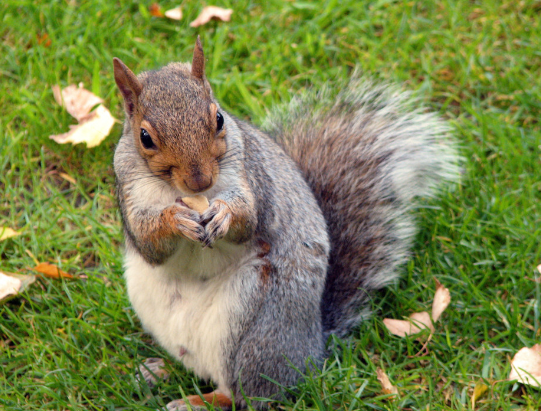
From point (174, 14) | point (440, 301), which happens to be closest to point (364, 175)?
point (440, 301)

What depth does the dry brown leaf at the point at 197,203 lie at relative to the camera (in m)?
1.54

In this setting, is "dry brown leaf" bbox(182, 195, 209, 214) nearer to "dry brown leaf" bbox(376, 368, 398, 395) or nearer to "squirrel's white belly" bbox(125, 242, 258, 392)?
"squirrel's white belly" bbox(125, 242, 258, 392)

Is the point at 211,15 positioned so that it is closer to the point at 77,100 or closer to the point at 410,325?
the point at 77,100

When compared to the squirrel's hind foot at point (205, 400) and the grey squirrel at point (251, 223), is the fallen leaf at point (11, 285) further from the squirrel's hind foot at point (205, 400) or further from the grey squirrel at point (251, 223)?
the squirrel's hind foot at point (205, 400)

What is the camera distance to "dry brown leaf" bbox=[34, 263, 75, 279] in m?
2.01

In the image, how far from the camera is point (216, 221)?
148cm

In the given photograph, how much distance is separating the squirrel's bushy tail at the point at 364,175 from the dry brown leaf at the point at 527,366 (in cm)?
40

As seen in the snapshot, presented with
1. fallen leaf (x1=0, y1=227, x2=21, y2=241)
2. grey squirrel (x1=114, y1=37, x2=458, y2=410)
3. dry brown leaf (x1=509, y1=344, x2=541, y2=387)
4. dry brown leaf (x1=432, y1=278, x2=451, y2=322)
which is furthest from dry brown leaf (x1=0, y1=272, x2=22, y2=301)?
dry brown leaf (x1=509, y1=344, x2=541, y2=387)

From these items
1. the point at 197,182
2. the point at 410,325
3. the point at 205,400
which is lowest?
the point at 205,400

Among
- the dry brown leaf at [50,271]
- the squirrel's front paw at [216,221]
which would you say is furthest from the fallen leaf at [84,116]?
the squirrel's front paw at [216,221]

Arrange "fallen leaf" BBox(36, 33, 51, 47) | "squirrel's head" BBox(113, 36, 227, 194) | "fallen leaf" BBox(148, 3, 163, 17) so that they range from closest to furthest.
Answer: "squirrel's head" BBox(113, 36, 227, 194) < "fallen leaf" BBox(36, 33, 51, 47) < "fallen leaf" BBox(148, 3, 163, 17)

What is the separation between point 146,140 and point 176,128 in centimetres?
9

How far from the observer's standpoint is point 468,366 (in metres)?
1.80

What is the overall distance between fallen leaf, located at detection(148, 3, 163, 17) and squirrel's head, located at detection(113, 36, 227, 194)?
1.33 meters
